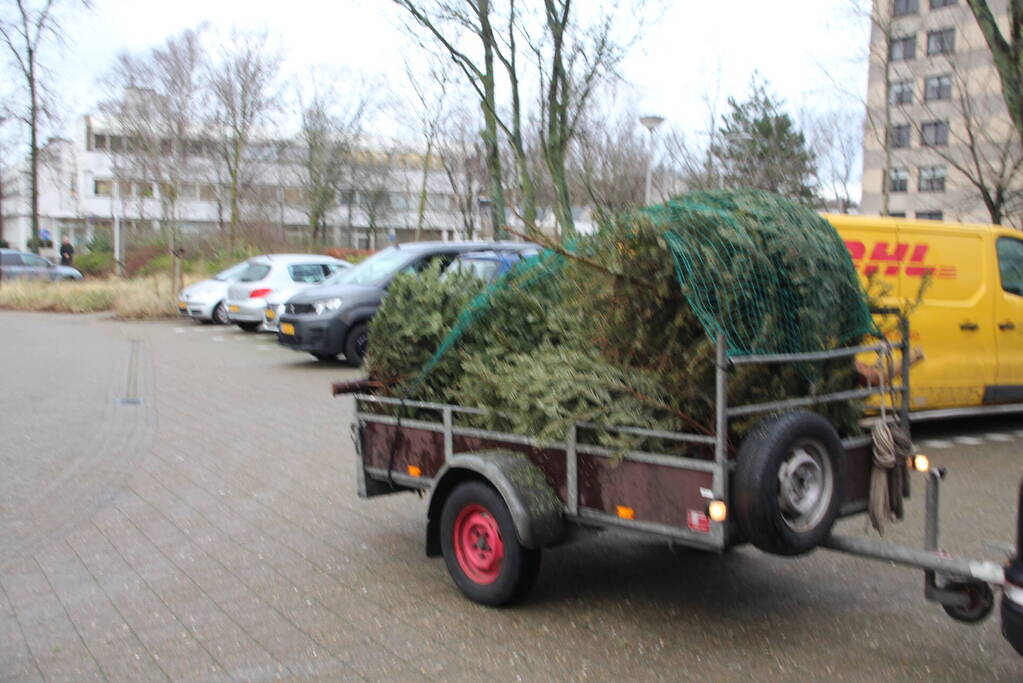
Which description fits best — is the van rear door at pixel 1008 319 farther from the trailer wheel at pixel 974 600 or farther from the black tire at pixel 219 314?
the black tire at pixel 219 314

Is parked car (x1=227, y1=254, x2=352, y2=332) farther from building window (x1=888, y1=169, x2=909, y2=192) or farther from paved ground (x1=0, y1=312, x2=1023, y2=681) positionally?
building window (x1=888, y1=169, x2=909, y2=192)

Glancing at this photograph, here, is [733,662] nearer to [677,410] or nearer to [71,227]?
[677,410]

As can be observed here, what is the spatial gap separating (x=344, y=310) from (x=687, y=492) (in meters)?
11.0

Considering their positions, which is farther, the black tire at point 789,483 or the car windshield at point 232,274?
the car windshield at point 232,274

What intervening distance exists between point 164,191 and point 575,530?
3480cm

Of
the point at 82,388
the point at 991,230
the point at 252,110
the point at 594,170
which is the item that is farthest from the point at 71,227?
the point at 991,230

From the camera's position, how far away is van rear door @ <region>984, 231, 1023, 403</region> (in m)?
9.34

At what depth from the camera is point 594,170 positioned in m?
30.7

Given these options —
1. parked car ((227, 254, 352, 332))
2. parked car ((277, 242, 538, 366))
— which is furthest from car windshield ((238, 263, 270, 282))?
parked car ((277, 242, 538, 366))

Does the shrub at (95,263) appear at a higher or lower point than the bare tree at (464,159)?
lower

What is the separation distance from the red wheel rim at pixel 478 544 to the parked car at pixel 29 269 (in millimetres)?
31449

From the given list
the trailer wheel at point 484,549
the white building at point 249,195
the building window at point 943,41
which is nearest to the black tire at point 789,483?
the trailer wheel at point 484,549

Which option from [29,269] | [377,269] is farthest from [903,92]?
[29,269]

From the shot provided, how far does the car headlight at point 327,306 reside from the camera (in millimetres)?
14713
